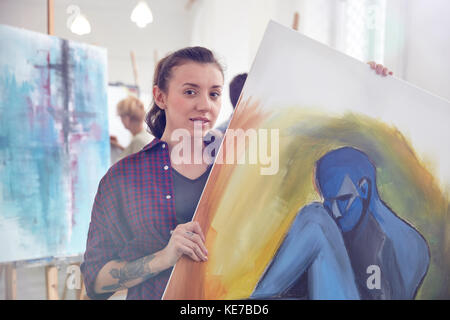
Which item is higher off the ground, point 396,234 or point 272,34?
point 272,34

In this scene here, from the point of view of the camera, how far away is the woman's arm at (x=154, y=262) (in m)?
1.02

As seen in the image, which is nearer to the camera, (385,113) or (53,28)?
(385,113)

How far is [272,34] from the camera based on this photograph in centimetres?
108

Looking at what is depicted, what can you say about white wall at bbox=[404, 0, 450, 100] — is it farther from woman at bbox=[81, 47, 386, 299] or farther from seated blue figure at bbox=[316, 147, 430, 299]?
woman at bbox=[81, 47, 386, 299]

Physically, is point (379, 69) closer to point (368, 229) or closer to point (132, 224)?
point (368, 229)

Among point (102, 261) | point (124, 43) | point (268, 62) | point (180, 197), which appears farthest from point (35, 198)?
point (124, 43)

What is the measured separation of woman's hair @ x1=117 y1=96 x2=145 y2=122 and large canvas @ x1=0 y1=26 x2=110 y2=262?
637mm

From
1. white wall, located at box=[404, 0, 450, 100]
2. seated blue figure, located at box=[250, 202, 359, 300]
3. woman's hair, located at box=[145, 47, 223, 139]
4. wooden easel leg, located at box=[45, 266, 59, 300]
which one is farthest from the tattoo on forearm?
white wall, located at box=[404, 0, 450, 100]

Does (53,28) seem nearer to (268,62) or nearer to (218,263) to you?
(268,62)

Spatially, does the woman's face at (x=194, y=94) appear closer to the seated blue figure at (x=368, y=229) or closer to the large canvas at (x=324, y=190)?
the large canvas at (x=324, y=190)

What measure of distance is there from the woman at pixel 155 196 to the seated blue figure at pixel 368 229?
0.37m

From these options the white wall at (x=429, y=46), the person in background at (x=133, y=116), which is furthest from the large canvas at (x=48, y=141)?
the white wall at (x=429, y=46)

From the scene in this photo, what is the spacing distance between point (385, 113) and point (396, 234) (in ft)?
1.14

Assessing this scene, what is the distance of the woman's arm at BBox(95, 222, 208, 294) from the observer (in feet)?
3.34
